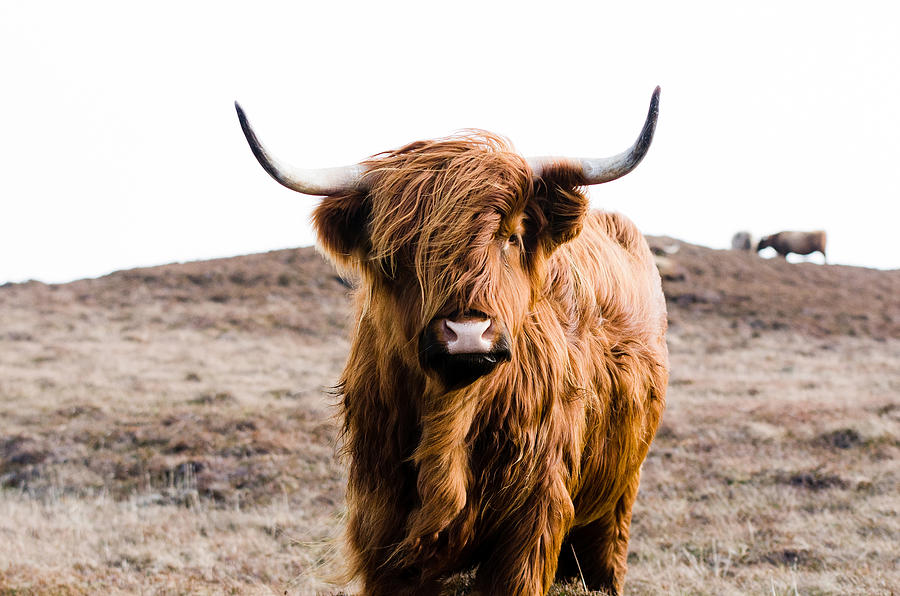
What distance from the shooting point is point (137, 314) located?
24.2 m

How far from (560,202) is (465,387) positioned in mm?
910

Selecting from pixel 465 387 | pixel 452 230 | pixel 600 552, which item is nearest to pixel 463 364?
pixel 465 387

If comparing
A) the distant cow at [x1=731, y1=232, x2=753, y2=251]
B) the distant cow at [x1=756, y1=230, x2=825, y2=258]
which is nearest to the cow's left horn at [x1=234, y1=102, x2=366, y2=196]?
the distant cow at [x1=756, y1=230, x2=825, y2=258]

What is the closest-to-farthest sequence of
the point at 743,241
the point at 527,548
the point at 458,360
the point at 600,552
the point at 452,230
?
the point at 458,360 → the point at 452,230 → the point at 527,548 → the point at 600,552 → the point at 743,241

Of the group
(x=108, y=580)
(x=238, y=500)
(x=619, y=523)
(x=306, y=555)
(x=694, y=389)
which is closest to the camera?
(x=619, y=523)

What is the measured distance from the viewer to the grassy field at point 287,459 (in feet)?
18.9

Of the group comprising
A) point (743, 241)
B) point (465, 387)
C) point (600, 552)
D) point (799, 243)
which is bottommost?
point (743, 241)

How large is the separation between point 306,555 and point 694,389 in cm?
1080

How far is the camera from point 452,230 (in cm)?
293

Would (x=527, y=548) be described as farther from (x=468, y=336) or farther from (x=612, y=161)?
(x=612, y=161)

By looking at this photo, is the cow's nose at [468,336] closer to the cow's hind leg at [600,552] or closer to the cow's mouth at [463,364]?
the cow's mouth at [463,364]

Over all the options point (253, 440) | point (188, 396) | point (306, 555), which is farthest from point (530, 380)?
point (188, 396)

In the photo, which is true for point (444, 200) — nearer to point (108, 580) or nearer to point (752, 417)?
point (108, 580)

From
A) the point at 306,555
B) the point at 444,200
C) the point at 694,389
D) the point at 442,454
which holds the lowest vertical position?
the point at 694,389
